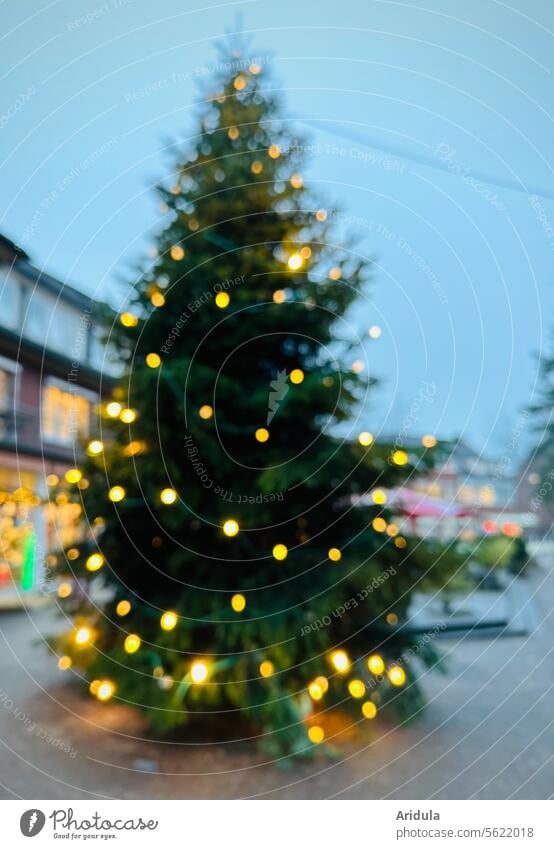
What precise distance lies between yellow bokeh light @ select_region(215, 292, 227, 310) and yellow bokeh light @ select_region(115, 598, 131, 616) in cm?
58

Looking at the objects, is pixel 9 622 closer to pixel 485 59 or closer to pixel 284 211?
pixel 284 211

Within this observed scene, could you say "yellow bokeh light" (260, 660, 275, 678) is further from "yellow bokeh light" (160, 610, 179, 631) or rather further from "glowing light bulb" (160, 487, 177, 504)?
"glowing light bulb" (160, 487, 177, 504)

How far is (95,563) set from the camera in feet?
3.40

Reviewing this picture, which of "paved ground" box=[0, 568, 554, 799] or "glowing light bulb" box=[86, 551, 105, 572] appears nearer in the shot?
"paved ground" box=[0, 568, 554, 799]

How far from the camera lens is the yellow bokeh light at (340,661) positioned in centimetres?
96

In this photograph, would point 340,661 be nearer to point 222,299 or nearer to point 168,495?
point 168,495

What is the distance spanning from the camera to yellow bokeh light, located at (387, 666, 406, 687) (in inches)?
38.8

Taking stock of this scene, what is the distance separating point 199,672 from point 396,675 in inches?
14.1

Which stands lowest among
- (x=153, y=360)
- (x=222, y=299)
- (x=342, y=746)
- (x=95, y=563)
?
(x=342, y=746)

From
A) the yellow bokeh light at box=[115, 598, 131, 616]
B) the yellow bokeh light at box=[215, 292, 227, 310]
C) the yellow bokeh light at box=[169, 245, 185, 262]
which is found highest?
the yellow bokeh light at box=[169, 245, 185, 262]

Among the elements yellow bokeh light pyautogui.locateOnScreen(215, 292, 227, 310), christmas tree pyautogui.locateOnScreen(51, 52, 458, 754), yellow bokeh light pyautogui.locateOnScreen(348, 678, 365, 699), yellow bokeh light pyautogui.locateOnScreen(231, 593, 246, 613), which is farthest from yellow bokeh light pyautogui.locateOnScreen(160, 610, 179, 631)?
yellow bokeh light pyautogui.locateOnScreen(215, 292, 227, 310)

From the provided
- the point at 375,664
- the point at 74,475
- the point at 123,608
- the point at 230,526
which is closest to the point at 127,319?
the point at 74,475

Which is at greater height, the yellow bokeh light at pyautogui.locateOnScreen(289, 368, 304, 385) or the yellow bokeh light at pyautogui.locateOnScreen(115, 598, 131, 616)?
the yellow bokeh light at pyautogui.locateOnScreen(289, 368, 304, 385)

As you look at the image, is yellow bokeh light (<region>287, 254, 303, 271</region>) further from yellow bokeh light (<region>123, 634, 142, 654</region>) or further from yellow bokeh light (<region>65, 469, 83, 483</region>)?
yellow bokeh light (<region>123, 634, 142, 654</region>)
